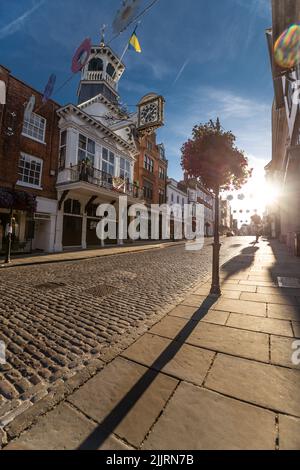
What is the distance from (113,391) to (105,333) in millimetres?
1159

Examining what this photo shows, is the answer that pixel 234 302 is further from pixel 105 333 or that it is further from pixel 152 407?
pixel 152 407

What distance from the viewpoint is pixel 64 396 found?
1807mm

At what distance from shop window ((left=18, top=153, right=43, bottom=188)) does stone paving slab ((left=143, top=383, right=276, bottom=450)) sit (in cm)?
1418

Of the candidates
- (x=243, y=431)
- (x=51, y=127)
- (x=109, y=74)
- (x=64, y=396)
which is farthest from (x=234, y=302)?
(x=109, y=74)

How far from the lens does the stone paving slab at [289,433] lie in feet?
4.37

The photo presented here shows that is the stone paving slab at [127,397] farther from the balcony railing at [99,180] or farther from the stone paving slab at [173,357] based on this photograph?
the balcony railing at [99,180]

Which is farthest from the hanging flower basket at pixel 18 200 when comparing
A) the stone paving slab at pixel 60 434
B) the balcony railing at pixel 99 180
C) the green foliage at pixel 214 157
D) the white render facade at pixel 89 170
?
the stone paving slab at pixel 60 434

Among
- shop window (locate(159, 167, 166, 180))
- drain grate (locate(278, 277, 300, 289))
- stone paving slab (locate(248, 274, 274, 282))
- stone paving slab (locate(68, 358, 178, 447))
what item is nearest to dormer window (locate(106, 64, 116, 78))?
shop window (locate(159, 167, 166, 180))

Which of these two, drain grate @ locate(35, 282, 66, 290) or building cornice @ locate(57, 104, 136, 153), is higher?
building cornice @ locate(57, 104, 136, 153)

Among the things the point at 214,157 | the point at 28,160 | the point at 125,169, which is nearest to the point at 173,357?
the point at 214,157

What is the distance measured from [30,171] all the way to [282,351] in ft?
49.5

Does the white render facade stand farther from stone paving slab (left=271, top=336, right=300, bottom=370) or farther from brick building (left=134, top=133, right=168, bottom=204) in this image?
stone paving slab (left=271, top=336, right=300, bottom=370)

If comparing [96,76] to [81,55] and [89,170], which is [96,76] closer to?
[89,170]

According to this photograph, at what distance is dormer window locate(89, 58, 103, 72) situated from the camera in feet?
76.1
